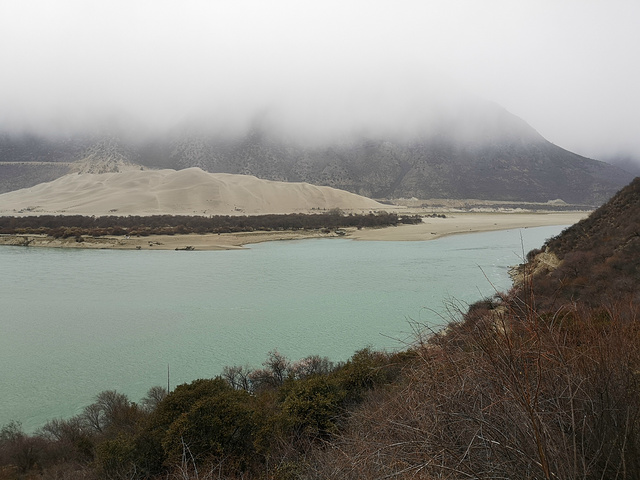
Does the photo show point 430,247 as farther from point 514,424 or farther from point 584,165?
point 584,165

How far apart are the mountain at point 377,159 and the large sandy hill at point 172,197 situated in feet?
91.2

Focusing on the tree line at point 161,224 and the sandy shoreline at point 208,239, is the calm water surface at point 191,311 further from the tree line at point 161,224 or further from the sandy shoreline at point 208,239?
the tree line at point 161,224

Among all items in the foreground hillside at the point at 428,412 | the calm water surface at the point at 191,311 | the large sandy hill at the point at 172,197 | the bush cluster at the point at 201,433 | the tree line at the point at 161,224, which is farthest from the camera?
the large sandy hill at the point at 172,197

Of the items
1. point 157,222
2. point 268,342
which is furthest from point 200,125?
point 268,342

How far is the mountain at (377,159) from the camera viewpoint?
111188 mm

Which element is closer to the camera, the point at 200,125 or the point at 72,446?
the point at 72,446

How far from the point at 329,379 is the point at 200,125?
13674 centimetres

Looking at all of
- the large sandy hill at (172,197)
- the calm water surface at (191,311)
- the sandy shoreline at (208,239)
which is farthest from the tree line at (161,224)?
the large sandy hill at (172,197)

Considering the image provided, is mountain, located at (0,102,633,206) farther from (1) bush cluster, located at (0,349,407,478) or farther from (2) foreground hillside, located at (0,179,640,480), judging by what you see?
(1) bush cluster, located at (0,349,407,478)

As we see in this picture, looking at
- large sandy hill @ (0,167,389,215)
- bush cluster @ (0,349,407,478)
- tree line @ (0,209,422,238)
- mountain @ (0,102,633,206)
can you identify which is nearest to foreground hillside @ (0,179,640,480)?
bush cluster @ (0,349,407,478)

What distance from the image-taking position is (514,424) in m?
2.33

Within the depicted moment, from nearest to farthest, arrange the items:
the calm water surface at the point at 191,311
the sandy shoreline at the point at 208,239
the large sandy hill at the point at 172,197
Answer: the calm water surface at the point at 191,311 < the sandy shoreline at the point at 208,239 < the large sandy hill at the point at 172,197

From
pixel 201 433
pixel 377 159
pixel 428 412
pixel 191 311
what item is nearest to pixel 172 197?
pixel 191 311

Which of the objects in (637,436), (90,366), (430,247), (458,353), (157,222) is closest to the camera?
(637,436)
